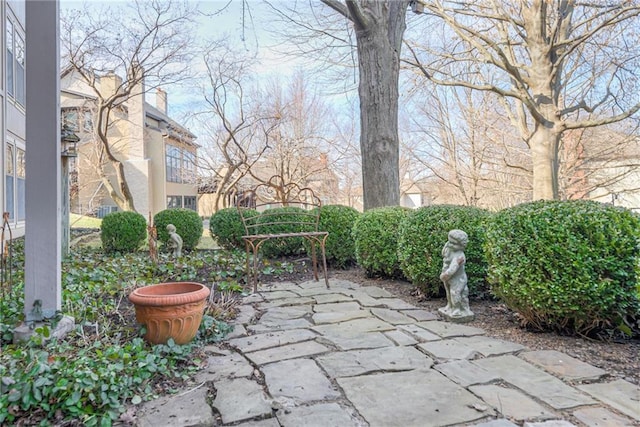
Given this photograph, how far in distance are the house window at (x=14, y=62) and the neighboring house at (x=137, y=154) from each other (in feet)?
17.7

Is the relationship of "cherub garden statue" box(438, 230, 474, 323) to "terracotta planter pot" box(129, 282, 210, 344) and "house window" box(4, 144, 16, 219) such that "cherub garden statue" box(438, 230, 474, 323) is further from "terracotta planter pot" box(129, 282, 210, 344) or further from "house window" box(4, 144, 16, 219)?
"house window" box(4, 144, 16, 219)

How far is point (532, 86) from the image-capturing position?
7066mm

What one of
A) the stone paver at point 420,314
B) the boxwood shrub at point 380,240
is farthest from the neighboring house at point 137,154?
the stone paver at point 420,314

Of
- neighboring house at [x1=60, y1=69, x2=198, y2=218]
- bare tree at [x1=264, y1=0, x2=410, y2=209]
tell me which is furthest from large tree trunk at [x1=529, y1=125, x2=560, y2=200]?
neighboring house at [x1=60, y1=69, x2=198, y2=218]

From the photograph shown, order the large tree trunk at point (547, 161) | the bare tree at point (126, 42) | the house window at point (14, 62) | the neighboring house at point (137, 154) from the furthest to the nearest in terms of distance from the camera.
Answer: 1. the neighboring house at point (137, 154)
2. the bare tree at point (126, 42)
3. the large tree trunk at point (547, 161)
4. the house window at point (14, 62)

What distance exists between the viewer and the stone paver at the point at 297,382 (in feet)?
5.60

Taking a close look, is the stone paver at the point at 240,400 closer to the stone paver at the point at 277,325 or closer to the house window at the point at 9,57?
the stone paver at the point at 277,325

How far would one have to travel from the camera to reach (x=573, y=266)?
7.43ft

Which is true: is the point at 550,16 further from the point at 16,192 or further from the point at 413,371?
the point at 16,192

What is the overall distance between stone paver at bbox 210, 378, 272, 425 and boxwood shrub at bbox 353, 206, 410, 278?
266 cm

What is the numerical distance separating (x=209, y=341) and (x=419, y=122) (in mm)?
11485

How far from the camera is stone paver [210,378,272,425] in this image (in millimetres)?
1559

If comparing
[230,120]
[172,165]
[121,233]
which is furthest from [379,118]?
[172,165]

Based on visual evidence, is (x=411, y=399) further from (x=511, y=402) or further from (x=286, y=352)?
(x=286, y=352)
